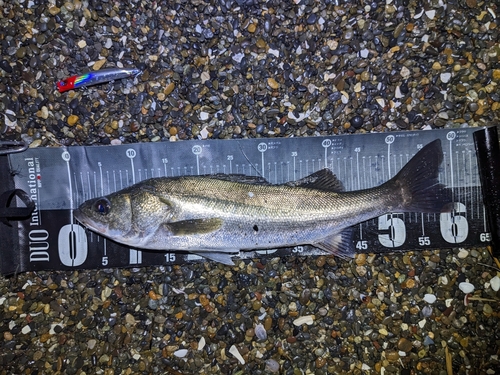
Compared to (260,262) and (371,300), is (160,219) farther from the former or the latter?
(371,300)

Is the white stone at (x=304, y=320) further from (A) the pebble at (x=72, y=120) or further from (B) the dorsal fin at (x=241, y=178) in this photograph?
(A) the pebble at (x=72, y=120)

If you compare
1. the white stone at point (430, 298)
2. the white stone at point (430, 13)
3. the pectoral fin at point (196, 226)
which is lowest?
the white stone at point (430, 298)

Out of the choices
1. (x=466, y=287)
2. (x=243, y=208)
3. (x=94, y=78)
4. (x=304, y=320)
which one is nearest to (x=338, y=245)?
(x=304, y=320)

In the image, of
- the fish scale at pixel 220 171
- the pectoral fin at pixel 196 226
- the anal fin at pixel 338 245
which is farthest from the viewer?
the fish scale at pixel 220 171

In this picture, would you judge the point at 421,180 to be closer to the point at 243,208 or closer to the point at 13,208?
the point at 243,208

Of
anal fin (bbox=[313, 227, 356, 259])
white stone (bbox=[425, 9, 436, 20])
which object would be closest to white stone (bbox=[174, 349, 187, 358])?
anal fin (bbox=[313, 227, 356, 259])

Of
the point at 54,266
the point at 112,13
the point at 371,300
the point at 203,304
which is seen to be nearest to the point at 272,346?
the point at 203,304

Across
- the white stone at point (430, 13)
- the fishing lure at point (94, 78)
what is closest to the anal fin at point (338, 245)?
the white stone at point (430, 13)

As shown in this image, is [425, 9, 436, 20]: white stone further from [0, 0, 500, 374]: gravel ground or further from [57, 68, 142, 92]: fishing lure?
[57, 68, 142, 92]: fishing lure
